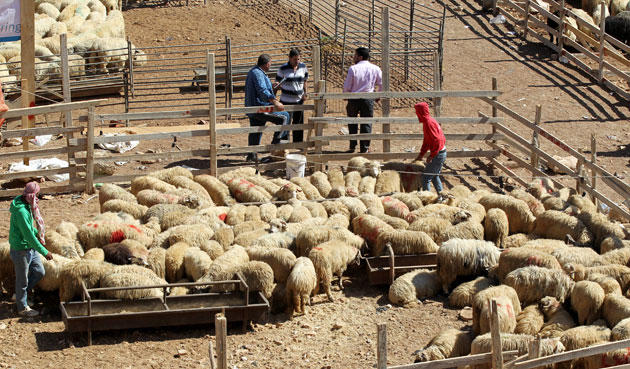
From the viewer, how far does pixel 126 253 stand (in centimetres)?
1143

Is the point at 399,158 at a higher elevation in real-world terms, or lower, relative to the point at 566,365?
higher

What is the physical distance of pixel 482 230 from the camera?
42.1 feet

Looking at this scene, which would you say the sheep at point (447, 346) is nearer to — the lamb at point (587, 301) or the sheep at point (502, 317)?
the sheep at point (502, 317)

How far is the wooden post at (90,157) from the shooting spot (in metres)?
14.7

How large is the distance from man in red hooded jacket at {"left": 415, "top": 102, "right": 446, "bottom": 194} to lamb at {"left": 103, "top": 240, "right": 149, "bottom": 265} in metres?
5.36

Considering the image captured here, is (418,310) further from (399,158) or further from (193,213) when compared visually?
(399,158)

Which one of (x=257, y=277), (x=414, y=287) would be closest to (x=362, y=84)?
(x=414, y=287)

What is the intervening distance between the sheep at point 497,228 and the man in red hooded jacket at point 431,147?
6.66 ft

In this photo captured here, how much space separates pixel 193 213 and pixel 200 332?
272 centimetres

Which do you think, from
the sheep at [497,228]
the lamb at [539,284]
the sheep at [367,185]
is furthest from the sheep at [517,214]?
the lamb at [539,284]

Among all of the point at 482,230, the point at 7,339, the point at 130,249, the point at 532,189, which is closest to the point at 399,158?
the point at 532,189

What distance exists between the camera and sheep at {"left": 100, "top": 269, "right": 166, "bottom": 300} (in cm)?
1059

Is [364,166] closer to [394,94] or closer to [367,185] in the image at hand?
[367,185]

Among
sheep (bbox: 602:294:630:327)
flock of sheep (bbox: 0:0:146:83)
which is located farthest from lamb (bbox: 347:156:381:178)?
flock of sheep (bbox: 0:0:146:83)
